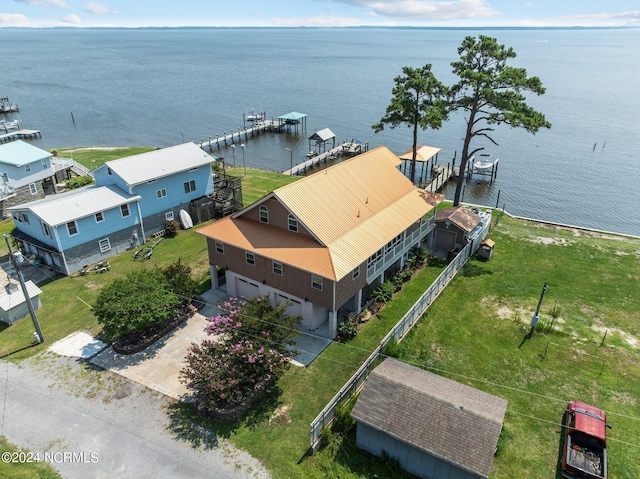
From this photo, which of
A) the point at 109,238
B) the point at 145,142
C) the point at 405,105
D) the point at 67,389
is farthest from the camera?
the point at 145,142

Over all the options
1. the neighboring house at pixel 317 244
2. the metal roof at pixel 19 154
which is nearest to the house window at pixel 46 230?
the neighboring house at pixel 317 244

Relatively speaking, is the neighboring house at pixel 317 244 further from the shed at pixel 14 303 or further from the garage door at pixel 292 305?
the shed at pixel 14 303

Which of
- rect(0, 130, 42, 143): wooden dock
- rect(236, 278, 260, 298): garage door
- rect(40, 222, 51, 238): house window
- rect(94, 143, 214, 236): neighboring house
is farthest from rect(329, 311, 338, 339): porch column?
rect(0, 130, 42, 143): wooden dock

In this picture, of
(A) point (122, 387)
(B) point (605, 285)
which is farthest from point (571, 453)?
(A) point (122, 387)

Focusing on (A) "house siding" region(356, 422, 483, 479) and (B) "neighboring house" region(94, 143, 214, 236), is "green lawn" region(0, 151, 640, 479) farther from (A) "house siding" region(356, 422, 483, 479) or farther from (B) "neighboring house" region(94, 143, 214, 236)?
(B) "neighboring house" region(94, 143, 214, 236)

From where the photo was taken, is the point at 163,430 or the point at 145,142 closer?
the point at 163,430

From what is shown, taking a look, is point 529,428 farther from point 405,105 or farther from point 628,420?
point 405,105
